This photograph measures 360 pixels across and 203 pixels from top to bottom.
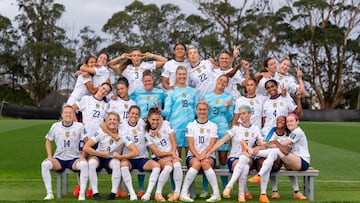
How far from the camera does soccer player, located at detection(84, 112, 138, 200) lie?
750 cm

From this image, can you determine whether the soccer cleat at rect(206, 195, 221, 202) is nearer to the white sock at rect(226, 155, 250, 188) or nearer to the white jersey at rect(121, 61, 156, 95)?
the white sock at rect(226, 155, 250, 188)

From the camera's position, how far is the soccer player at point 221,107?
8.20m

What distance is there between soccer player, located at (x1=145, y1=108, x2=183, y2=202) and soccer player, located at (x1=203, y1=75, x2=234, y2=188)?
75cm

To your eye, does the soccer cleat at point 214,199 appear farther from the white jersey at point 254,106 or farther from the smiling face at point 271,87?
the smiling face at point 271,87

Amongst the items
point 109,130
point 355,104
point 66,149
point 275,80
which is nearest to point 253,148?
point 275,80

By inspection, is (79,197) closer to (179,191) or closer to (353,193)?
(179,191)

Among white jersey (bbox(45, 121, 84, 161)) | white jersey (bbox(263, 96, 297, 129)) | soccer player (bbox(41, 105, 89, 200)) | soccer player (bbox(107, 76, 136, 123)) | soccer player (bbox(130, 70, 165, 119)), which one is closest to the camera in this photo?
soccer player (bbox(41, 105, 89, 200))

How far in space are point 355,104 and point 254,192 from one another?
43884mm

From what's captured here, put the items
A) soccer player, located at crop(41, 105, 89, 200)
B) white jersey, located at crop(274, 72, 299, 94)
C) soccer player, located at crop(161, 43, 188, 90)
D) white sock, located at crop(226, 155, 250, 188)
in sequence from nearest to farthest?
1. white sock, located at crop(226, 155, 250, 188)
2. soccer player, located at crop(41, 105, 89, 200)
3. soccer player, located at crop(161, 43, 188, 90)
4. white jersey, located at crop(274, 72, 299, 94)

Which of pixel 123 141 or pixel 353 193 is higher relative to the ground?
pixel 123 141

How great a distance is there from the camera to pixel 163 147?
7.82 m

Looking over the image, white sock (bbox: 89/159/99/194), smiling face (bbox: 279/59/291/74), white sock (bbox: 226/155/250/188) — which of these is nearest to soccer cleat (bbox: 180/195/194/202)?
white sock (bbox: 226/155/250/188)

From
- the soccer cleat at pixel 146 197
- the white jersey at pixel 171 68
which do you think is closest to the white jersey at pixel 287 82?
the white jersey at pixel 171 68

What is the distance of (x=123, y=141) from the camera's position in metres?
7.65
